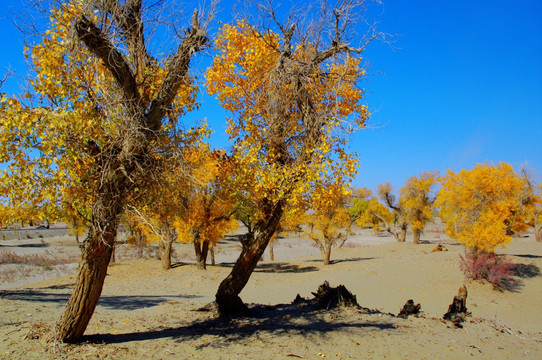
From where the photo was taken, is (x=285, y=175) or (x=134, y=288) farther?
(x=134, y=288)

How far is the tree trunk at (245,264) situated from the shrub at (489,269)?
14.0 m

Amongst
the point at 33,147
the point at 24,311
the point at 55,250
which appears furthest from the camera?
the point at 55,250

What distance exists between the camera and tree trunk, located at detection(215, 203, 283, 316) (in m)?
8.02

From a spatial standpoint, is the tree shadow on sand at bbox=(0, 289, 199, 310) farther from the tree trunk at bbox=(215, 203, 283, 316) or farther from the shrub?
the shrub

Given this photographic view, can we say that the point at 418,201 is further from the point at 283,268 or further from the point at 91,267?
the point at 91,267


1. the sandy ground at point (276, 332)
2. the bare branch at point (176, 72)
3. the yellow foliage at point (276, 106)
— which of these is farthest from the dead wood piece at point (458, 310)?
the bare branch at point (176, 72)

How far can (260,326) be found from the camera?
7.39 m

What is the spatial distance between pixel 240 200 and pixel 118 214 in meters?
3.34

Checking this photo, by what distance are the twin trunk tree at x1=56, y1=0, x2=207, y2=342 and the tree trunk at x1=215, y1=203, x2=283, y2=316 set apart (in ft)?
10.2

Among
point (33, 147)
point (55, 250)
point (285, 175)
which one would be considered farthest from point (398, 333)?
point (55, 250)

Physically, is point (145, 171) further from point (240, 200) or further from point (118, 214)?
point (240, 200)

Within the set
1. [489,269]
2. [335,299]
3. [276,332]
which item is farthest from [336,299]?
→ [489,269]

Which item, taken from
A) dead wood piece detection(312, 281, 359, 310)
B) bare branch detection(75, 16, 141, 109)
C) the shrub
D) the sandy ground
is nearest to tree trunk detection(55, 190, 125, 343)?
the sandy ground

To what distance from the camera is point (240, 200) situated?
848cm
